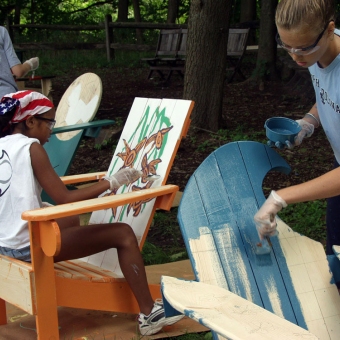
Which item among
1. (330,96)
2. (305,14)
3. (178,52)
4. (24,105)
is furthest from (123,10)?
(305,14)

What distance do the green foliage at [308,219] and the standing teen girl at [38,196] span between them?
1753mm

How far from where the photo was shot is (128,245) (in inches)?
107

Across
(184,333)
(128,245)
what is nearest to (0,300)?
(128,245)

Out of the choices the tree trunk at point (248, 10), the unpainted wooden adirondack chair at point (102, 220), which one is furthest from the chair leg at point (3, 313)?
the tree trunk at point (248, 10)

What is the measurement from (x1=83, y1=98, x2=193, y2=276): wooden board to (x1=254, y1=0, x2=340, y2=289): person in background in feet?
3.17

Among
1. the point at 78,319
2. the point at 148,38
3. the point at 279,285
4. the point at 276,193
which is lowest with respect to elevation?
the point at 148,38

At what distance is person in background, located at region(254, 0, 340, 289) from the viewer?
74.3 inches

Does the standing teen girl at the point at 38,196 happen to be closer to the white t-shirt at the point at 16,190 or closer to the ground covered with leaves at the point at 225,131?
the white t-shirt at the point at 16,190

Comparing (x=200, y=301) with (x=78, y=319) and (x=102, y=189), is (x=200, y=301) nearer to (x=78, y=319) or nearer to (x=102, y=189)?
(x=102, y=189)

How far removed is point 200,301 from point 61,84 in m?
9.20

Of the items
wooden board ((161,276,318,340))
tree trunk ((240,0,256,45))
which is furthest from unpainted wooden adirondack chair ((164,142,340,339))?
tree trunk ((240,0,256,45))

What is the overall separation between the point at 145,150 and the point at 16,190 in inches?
33.1

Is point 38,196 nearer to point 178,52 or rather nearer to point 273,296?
point 273,296

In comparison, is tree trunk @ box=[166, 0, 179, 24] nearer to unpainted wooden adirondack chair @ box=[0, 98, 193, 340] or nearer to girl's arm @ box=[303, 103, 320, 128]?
unpainted wooden adirondack chair @ box=[0, 98, 193, 340]
